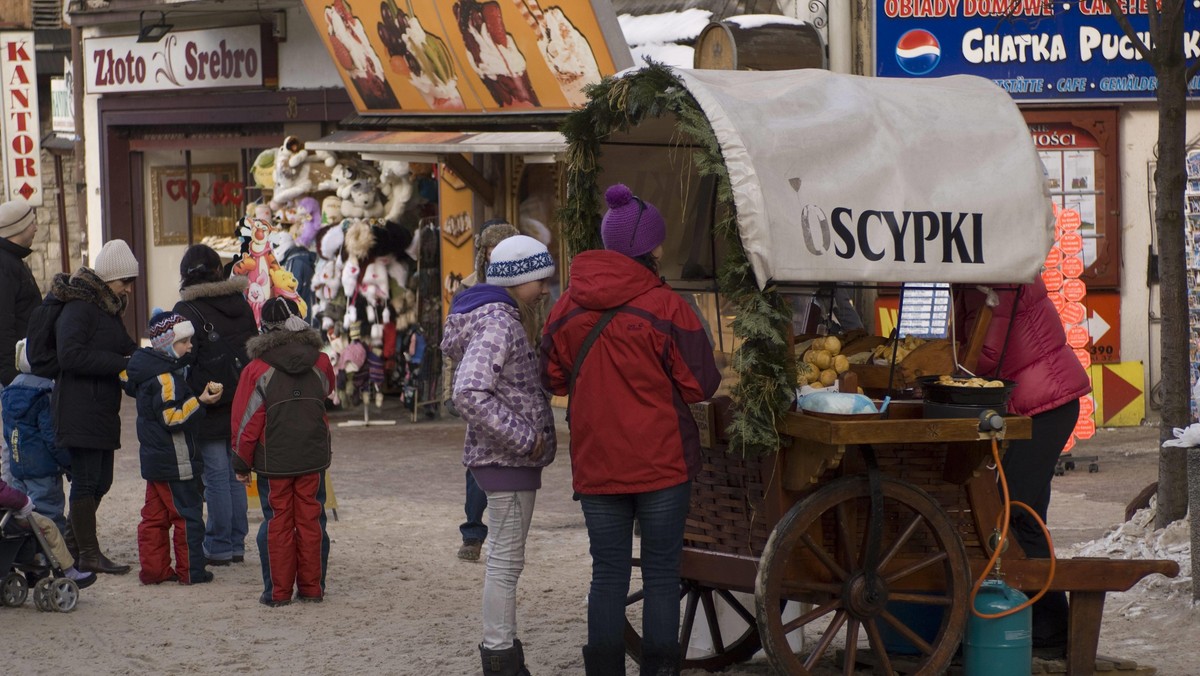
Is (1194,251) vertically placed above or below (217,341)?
above

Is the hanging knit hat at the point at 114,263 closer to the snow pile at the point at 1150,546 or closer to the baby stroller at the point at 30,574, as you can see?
the baby stroller at the point at 30,574

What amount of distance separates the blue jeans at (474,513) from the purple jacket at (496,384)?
225cm

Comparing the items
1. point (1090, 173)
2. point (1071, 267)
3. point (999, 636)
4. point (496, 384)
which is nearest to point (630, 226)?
point (496, 384)

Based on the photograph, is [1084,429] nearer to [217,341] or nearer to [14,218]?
[217,341]

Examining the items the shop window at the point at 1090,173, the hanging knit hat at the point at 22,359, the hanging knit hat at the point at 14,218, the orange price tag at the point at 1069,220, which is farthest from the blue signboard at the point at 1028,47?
the hanging knit hat at the point at 22,359

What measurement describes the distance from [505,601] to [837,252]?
175cm

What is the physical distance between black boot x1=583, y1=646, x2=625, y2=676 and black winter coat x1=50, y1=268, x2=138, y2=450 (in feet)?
11.3

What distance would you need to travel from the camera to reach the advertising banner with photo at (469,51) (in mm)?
12258

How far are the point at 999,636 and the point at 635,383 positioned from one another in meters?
1.52

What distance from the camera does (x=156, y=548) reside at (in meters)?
8.12

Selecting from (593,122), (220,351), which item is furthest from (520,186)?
(593,122)

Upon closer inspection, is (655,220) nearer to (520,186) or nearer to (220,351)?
(220,351)

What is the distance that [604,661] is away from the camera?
18.2 feet

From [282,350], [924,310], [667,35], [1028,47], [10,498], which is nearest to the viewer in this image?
[924,310]
